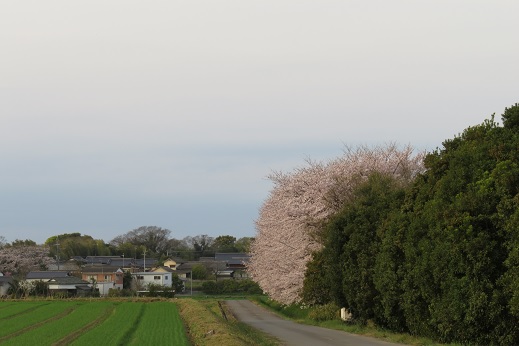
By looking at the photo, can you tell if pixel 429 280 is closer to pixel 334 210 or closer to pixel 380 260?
pixel 380 260

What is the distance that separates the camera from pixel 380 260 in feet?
107

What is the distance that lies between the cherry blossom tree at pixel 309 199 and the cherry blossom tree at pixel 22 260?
262ft

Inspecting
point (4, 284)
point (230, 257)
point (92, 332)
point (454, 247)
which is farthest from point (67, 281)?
point (454, 247)

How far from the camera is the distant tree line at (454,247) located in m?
23.1

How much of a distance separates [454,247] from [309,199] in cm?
2450

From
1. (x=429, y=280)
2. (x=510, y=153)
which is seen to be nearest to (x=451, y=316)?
(x=429, y=280)

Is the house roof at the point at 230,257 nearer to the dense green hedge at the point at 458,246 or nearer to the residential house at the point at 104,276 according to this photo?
the residential house at the point at 104,276

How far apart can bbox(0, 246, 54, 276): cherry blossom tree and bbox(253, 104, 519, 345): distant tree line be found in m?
100

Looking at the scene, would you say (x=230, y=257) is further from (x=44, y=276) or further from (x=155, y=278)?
(x=44, y=276)

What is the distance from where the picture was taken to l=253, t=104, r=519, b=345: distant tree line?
2314 centimetres

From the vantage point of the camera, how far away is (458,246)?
24.1 meters

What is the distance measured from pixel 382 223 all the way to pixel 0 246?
130 m

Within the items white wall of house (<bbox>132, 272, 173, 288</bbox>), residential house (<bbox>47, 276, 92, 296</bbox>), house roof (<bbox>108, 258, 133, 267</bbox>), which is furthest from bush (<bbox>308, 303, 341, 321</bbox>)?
house roof (<bbox>108, 258, 133, 267</bbox>)

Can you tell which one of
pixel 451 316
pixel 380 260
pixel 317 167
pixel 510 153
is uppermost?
pixel 317 167
